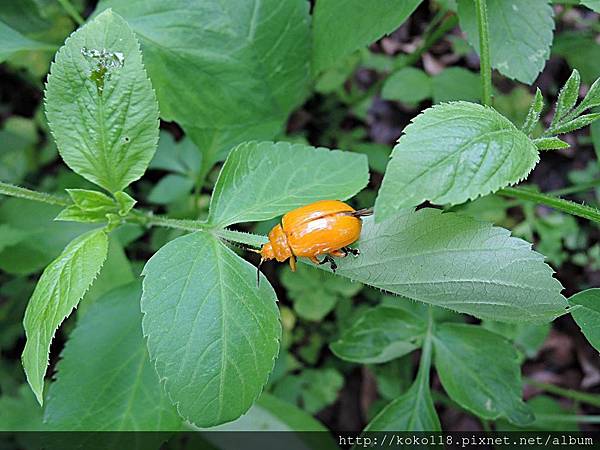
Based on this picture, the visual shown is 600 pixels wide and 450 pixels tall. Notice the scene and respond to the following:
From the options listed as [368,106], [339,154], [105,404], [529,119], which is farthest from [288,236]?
[368,106]

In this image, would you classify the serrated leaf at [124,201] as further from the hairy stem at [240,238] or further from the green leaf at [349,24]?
the green leaf at [349,24]

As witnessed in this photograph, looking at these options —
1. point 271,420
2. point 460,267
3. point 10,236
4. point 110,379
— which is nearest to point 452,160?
point 460,267

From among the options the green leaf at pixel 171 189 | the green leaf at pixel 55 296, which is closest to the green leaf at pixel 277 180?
the green leaf at pixel 55 296

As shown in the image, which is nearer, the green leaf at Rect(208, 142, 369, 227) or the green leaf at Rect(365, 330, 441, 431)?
the green leaf at Rect(208, 142, 369, 227)

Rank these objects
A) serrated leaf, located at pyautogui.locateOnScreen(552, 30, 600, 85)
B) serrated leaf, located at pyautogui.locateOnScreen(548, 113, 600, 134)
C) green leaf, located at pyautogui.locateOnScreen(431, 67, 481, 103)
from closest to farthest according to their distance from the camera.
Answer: serrated leaf, located at pyautogui.locateOnScreen(548, 113, 600, 134)
serrated leaf, located at pyautogui.locateOnScreen(552, 30, 600, 85)
green leaf, located at pyautogui.locateOnScreen(431, 67, 481, 103)

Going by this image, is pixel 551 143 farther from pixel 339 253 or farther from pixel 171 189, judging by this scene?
pixel 171 189

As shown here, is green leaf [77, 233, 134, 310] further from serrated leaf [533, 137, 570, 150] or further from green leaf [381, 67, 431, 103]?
serrated leaf [533, 137, 570, 150]

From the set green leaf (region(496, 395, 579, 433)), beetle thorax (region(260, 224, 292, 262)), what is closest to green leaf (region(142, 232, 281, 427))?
beetle thorax (region(260, 224, 292, 262))

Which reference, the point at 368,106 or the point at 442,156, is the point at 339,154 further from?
the point at 368,106
